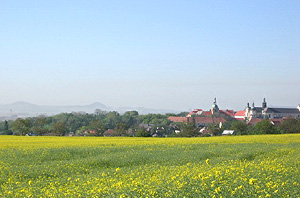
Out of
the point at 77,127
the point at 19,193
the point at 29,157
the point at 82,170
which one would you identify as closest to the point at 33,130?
the point at 77,127

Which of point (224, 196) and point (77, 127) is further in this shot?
point (77, 127)

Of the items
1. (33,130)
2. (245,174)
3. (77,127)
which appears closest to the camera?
(245,174)

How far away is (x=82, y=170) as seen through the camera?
19.6 meters

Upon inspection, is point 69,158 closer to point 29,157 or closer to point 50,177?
point 29,157

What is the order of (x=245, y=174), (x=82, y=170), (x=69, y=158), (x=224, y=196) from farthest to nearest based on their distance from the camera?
1. (x=69, y=158)
2. (x=82, y=170)
3. (x=245, y=174)
4. (x=224, y=196)

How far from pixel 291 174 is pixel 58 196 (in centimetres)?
746

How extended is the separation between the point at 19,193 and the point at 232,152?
52.5 ft

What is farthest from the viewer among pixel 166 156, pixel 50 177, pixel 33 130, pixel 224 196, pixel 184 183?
pixel 33 130

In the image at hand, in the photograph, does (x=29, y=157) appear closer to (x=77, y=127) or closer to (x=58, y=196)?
(x=58, y=196)

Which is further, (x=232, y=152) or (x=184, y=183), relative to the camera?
(x=232, y=152)

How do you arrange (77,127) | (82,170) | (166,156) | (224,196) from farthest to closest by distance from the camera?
1. (77,127)
2. (166,156)
3. (82,170)
4. (224,196)

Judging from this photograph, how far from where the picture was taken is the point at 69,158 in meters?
24.9

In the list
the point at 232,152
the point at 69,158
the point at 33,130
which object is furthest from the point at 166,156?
the point at 33,130

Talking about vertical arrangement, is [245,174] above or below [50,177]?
above
